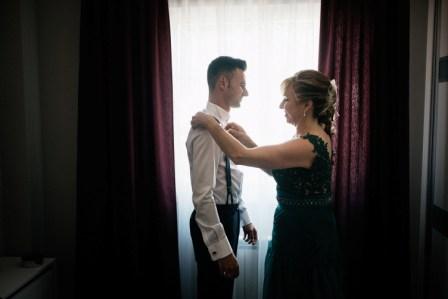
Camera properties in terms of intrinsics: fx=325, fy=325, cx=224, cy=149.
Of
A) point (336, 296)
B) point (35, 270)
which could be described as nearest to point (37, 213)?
point (35, 270)

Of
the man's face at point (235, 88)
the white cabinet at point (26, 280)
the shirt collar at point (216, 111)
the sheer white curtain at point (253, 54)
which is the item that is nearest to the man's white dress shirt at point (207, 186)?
the shirt collar at point (216, 111)

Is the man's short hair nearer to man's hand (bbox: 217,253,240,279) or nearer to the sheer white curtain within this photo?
the sheer white curtain

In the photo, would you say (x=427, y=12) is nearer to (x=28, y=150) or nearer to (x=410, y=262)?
(x=410, y=262)

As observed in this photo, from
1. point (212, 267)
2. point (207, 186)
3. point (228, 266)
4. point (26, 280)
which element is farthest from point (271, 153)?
point (26, 280)

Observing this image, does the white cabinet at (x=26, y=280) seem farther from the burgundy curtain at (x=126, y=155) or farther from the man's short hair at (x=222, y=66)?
the man's short hair at (x=222, y=66)

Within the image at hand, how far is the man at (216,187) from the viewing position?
1.44 m

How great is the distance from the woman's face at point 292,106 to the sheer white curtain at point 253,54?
591 mm

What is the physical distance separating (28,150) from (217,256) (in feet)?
5.19

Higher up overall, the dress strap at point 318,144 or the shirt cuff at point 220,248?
the dress strap at point 318,144

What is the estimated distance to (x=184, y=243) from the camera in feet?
7.51

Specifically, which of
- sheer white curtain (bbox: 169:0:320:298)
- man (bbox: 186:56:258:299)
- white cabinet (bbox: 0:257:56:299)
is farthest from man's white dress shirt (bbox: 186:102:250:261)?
white cabinet (bbox: 0:257:56:299)

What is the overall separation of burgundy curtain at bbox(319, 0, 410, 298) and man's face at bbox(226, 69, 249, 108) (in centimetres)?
68

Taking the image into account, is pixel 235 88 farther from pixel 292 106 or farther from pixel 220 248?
pixel 220 248

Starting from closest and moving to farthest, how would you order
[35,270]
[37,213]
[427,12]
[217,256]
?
1. [217,256]
2. [35,270]
3. [427,12]
4. [37,213]
